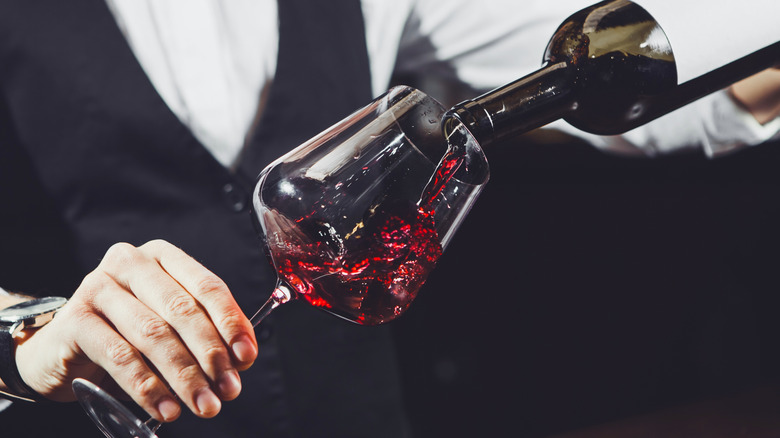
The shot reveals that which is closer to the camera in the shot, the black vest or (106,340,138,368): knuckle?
(106,340,138,368): knuckle

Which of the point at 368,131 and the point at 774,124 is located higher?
the point at 368,131

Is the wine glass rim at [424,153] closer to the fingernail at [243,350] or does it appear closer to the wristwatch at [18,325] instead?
the fingernail at [243,350]

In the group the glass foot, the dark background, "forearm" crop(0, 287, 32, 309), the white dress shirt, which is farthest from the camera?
the dark background

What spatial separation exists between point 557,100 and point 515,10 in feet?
2.47

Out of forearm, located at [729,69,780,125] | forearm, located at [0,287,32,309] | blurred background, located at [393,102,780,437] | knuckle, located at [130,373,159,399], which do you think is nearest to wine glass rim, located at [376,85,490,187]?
knuckle, located at [130,373,159,399]

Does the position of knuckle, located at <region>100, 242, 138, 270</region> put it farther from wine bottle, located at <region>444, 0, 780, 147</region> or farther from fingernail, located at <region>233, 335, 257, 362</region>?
wine bottle, located at <region>444, 0, 780, 147</region>

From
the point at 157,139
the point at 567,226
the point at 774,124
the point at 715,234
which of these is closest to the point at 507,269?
the point at 567,226

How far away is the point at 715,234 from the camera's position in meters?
2.20

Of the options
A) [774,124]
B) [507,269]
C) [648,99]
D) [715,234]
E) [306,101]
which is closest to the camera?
[648,99]

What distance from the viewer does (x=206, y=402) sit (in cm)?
49

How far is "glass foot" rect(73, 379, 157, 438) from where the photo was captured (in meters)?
0.48

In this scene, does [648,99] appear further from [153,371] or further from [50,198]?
[50,198]

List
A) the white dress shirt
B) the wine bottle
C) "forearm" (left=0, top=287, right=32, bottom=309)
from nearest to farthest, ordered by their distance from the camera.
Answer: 1. the wine bottle
2. "forearm" (left=0, top=287, right=32, bottom=309)
3. the white dress shirt

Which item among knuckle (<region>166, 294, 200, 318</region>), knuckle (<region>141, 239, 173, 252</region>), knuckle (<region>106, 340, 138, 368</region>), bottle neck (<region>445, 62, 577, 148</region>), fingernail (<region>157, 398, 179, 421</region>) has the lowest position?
fingernail (<region>157, 398, 179, 421</region>)
